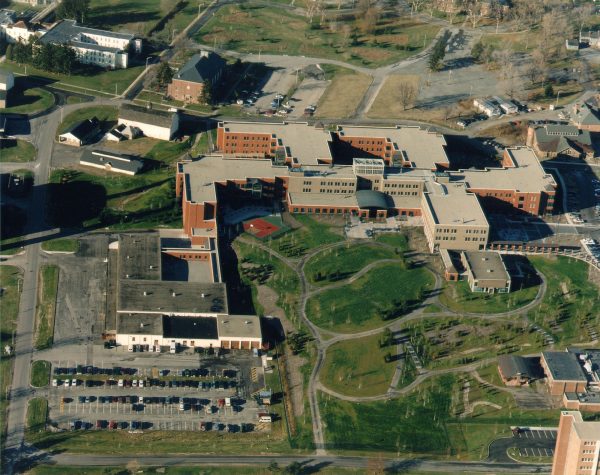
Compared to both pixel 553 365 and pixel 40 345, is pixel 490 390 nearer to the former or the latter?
pixel 553 365

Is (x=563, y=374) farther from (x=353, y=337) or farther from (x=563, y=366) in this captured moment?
(x=353, y=337)

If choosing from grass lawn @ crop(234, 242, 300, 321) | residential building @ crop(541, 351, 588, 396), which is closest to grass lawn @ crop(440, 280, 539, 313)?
residential building @ crop(541, 351, 588, 396)

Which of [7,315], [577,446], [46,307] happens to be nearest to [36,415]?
[7,315]

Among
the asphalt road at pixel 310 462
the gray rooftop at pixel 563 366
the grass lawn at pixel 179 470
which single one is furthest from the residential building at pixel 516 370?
the grass lawn at pixel 179 470

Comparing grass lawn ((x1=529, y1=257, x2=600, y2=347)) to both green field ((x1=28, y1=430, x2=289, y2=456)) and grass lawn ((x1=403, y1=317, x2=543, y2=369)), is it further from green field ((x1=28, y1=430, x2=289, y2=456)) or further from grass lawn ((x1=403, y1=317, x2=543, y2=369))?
green field ((x1=28, y1=430, x2=289, y2=456))

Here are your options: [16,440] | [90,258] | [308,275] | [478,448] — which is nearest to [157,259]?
[90,258]
